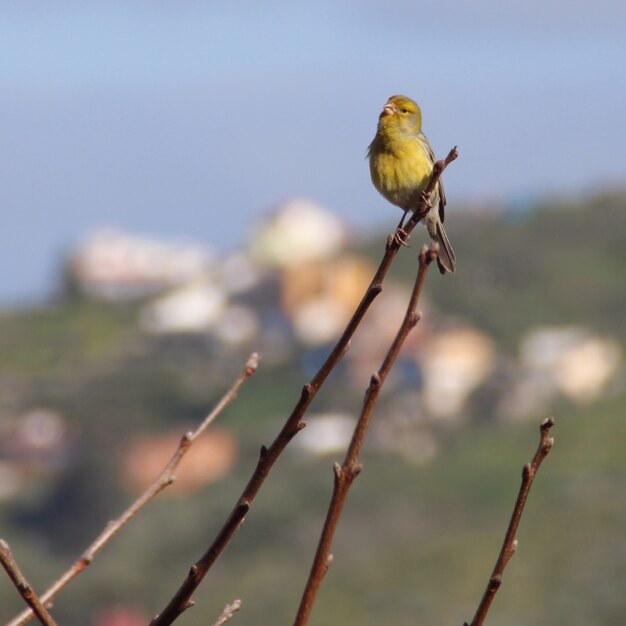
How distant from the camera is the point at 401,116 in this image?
5.13 meters

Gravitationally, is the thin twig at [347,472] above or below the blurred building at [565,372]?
below

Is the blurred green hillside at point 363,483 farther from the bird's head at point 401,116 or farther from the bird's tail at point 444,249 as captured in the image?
the bird's tail at point 444,249

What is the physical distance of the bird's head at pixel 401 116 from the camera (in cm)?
498

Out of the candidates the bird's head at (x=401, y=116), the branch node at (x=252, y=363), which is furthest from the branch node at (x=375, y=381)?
the bird's head at (x=401, y=116)

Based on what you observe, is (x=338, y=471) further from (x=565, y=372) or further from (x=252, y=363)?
(x=565, y=372)

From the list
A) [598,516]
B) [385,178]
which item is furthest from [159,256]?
[385,178]

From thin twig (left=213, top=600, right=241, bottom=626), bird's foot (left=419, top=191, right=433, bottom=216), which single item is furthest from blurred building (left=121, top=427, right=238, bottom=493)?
thin twig (left=213, top=600, right=241, bottom=626)

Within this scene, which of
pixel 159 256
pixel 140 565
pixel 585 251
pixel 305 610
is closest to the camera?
pixel 305 610

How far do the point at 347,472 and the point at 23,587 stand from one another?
0.43m

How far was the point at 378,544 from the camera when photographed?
209ft

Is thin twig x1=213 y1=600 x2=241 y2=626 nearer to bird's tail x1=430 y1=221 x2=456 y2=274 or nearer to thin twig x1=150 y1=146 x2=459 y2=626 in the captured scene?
thin twig x1=150 y1=146 x2=459 y2=626

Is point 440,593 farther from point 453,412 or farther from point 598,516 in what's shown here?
point 453,412

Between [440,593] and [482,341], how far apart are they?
128 ft

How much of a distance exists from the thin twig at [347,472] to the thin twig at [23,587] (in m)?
0.31
